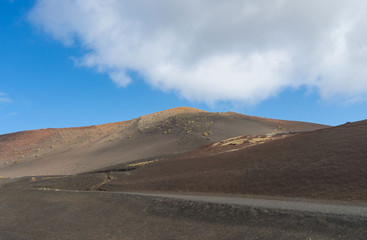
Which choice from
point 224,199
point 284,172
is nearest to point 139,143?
point 284,172

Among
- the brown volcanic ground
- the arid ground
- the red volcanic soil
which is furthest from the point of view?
the brown volcanic ground

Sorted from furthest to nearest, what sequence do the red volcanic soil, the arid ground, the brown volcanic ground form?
the brown volcanic ground
the red volcanic soil
the arid ground

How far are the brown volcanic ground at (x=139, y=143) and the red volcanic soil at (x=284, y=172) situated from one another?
32.0ft

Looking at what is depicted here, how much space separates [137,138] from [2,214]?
30.0 m

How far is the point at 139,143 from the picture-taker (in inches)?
1479

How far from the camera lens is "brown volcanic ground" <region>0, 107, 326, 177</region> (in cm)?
3141

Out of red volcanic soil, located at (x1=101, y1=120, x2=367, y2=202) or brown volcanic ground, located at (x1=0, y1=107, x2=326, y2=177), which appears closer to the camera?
red volcanic soil, located at (x1=101, y1=120, x2=367, y2=202)

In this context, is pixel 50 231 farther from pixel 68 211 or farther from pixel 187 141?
pixel 187 141

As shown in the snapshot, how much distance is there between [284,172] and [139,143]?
28.2 meters

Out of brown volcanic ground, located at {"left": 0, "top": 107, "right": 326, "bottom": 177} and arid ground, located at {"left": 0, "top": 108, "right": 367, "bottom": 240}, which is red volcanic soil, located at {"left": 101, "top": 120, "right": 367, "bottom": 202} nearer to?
arid ground, located at {"left": 0, "top": 108, "right": 367, "bottom": 240}

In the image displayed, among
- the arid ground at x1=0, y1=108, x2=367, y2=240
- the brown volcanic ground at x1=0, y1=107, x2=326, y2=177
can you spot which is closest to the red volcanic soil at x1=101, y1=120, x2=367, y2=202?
the arid ground at x1=0, y1=108, x2=367, y2=240

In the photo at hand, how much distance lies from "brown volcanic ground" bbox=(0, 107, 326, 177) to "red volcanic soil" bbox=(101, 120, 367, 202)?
32.0 ft

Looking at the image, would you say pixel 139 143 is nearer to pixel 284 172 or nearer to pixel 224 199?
pixel 284 172

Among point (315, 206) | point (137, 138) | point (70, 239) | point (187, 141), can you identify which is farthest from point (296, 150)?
point (137, 138)
